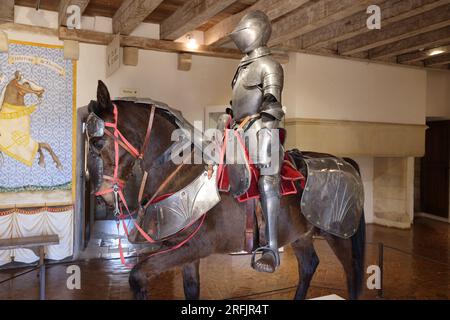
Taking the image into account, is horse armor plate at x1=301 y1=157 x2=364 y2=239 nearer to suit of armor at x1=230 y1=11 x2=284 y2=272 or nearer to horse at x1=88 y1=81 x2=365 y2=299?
horse at x1=88 y1=81 x2=365 y2=299

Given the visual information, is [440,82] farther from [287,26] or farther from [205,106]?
[205,106]

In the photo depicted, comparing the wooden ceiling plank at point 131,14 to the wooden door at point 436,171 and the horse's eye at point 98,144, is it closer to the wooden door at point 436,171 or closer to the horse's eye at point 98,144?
the horse's eye at point 98,144

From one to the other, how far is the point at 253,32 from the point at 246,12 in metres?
2.32

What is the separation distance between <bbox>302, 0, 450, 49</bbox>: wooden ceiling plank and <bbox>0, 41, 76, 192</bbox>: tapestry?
3.69m

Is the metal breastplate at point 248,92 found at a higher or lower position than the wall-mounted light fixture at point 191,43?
lower

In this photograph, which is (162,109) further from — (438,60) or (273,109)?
(438,60)

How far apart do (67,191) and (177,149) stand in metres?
3.54

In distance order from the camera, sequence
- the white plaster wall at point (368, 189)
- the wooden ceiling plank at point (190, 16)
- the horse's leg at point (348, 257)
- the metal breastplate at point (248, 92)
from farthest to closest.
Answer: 1. the white plaster wall at point (368, 189)
2. the wooden ceiling plank at point (190, 16)
3. the horse's leg at point (348, 257)
4. the metal breastplate at point (248, 92)

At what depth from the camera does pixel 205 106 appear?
6.34 m

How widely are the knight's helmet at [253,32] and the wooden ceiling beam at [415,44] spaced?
431cm

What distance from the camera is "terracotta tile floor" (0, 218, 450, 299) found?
4156mm

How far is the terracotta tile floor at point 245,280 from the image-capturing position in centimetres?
416

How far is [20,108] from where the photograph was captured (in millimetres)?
5172

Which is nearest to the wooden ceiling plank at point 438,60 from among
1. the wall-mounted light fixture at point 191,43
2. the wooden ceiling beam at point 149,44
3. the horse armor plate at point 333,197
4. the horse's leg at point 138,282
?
the wooden ceiling beam at point 149,44
